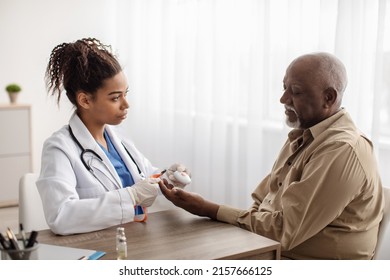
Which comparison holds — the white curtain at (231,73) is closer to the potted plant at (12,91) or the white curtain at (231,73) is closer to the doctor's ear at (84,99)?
the potted plant at (12,91)

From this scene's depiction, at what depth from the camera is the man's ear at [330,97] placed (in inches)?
85.4

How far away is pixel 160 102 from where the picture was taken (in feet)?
15.9

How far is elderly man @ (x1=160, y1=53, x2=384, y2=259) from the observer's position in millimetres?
1979

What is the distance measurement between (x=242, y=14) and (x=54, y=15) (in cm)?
225

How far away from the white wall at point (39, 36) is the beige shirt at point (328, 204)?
3.49 meters

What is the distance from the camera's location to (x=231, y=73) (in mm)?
3980

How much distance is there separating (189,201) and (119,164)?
13.0 inches

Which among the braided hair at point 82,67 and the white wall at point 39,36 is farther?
the white wall at point 39,36

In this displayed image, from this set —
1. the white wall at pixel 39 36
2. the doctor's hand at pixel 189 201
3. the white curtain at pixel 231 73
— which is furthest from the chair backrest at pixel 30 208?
the white wall at pixel 39 36

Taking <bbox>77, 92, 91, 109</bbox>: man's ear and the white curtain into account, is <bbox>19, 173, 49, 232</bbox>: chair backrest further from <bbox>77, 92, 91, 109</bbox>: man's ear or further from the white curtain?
the white curtain

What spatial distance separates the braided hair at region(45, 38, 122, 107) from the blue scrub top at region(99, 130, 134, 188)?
237mm

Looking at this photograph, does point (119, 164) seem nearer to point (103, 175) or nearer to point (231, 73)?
point (103, 175)

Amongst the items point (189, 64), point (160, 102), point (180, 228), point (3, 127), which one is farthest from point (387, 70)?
point (3, 127)

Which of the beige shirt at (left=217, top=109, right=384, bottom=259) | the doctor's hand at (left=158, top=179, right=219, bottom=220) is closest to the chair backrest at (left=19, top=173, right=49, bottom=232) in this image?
the doctor's hand at (left=158, top=179, right=219, bottom=220)
